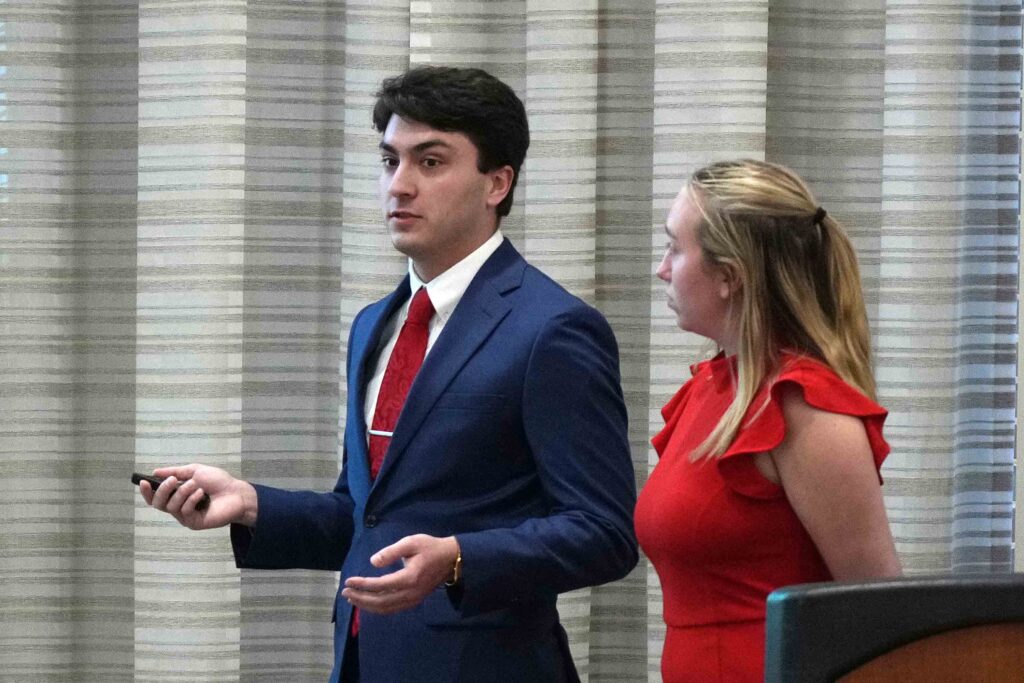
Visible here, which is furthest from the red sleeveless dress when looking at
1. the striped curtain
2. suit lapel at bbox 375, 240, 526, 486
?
the striped curtain

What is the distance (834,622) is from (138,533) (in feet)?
5.33

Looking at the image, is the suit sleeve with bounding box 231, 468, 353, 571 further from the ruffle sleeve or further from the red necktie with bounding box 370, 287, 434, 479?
the ruffle sleeve

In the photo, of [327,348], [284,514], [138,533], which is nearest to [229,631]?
[138,533]

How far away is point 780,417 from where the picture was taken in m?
1.21

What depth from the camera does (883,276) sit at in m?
2.01

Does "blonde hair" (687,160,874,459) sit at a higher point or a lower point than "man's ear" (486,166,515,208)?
lower

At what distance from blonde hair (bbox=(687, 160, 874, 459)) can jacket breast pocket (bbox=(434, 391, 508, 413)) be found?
0.77ft

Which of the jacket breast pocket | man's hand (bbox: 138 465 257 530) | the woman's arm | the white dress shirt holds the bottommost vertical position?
man's hand (bbox: 138 465 257 530)

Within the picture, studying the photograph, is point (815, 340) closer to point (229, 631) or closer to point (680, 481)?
point (680, 481)

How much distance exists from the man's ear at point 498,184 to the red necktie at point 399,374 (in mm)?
123

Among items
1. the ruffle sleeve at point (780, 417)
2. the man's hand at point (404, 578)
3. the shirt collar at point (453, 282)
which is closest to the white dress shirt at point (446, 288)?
the shirt collar at point (453, 282)

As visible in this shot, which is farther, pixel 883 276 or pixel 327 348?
pixel 327 348

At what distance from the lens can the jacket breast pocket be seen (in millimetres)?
1429

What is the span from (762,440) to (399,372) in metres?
0.46
